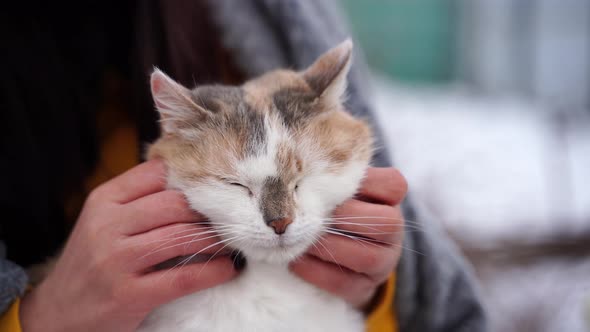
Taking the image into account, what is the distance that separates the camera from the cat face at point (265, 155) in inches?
25.3

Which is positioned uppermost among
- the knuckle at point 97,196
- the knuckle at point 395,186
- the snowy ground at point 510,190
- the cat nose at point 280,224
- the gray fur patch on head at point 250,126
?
the gray fur patch on head at point 250,126

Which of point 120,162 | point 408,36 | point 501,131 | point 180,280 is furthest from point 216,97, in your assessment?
point 408,36

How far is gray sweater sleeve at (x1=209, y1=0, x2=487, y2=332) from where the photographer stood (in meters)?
0.91

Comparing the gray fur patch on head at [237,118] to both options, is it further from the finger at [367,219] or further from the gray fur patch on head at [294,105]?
the finger at [367,219]

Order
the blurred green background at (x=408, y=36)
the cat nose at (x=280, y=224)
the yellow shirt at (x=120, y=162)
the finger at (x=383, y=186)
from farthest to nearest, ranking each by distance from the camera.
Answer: the blurred green background at (x=408, y=36)
the yellow shirt at (x=120, y=162)
the finger at (x=383, y=186)
the cat nose at (x=280, y=224)

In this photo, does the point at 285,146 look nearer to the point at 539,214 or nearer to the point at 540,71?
the point at 539,214

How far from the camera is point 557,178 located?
229 cm

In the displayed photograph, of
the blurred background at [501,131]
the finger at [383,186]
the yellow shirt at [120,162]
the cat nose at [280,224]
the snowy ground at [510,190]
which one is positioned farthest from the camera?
the blurred background at [501,131]

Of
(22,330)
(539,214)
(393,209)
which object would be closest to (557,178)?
(539,214)

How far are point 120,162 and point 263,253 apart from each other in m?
0.49

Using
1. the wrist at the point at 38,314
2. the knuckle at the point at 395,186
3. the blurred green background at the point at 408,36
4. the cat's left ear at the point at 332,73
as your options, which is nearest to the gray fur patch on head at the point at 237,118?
the cat's left ear at the point at 332,73

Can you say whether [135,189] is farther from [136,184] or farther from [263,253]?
[263,253]

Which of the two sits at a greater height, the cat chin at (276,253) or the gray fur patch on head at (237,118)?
the gray fur patch on head at (237,118)

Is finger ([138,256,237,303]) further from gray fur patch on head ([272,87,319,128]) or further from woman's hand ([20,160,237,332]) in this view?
gray fur patch on head ([272,87,319,128])
